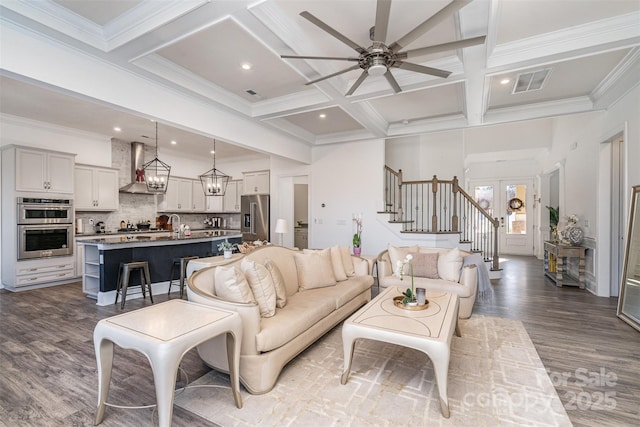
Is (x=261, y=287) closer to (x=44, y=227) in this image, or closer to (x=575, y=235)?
(x=44, y=227)

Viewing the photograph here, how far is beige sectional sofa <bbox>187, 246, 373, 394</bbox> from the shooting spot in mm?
2301

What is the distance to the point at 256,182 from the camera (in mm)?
8695

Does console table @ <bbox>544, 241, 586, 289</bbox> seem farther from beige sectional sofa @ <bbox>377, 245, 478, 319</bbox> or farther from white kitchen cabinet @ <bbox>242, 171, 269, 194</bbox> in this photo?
white kitchen cabinet @ <bbox>242, 171, 269, 194</bbox>

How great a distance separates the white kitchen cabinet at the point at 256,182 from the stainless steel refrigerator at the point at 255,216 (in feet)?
0.72

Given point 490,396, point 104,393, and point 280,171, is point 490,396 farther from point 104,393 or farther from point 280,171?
point 280,171

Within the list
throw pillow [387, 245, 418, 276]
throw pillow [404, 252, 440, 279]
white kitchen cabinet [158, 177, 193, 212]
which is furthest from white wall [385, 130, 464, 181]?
white kitchen cabinet [158, 177, 193, 212]

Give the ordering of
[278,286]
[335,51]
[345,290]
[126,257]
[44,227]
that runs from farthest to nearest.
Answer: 1. [44,227]
2. [126,257]
3. [345,290]
4. [335,51]
5. [278,286]

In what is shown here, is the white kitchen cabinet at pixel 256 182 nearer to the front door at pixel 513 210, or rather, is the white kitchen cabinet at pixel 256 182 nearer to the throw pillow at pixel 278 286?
the throw pillow at pixel 278 286

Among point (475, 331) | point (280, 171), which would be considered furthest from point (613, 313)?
point (280, 171)

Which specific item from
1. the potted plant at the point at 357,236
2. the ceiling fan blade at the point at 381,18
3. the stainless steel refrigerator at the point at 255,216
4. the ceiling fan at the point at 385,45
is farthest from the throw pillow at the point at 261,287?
the stainless steel refrigerator at the point at 255,216

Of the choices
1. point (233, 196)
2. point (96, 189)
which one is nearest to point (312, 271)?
point (96, 189)

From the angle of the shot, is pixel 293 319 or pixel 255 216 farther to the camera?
pixel 255 216

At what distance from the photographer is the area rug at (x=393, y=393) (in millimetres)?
2039

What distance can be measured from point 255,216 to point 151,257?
336cm
